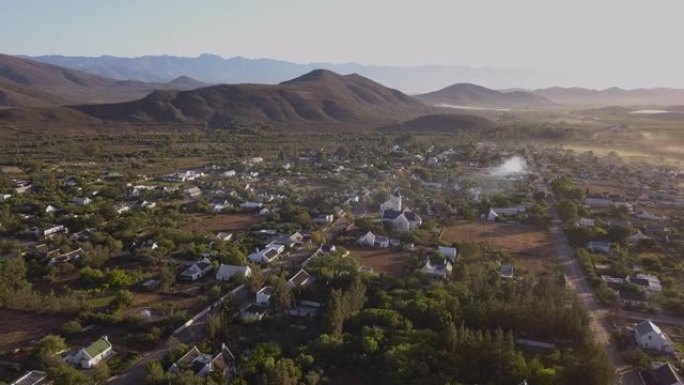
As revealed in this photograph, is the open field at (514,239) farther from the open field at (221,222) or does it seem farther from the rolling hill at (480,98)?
the rolling hill at (480,98)

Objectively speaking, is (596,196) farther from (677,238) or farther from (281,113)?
(281,113)

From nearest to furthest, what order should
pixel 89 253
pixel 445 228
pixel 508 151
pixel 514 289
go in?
pixel 514 289, pixel 89 253, pixel 445 228, pixel 508 151

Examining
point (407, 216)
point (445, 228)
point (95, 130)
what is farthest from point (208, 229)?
point (95, 130)

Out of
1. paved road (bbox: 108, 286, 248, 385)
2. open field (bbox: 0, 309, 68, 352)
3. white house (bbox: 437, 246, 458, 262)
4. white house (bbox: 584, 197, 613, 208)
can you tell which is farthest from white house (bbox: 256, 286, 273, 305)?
white house (bbox: 584, 197, 613, 208)

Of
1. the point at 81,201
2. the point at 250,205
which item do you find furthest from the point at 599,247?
the point at 81,201

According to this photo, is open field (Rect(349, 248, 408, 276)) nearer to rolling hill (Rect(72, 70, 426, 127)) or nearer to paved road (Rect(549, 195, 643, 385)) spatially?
paved road (Rect(549, 195, 643, 385))

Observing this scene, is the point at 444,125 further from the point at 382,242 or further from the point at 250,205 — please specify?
the point at 382,242

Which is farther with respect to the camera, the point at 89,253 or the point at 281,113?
the point at 281,113
